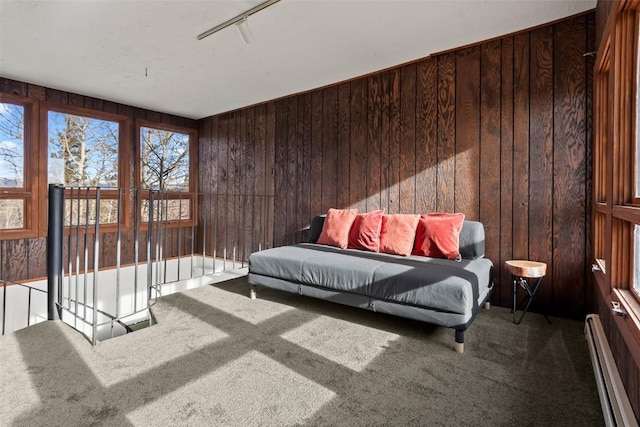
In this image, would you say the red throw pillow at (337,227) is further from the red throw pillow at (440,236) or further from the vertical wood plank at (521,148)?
the vertical wood plank at (521,148)

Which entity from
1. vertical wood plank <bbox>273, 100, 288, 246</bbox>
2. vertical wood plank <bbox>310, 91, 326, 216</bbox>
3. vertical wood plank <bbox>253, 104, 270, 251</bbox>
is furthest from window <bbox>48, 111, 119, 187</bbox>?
vertical wood plank <bbox>310, 91, 326, 216</bbox>

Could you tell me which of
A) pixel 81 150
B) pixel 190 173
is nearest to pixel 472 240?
pixel 190 173

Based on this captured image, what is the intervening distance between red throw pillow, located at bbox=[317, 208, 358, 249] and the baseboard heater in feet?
6.44

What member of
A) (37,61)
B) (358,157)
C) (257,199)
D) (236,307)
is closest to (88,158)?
(37,61)

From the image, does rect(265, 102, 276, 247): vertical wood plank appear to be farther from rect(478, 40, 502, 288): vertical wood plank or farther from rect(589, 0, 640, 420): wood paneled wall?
rect(589, 0, 640, 420): wood paneled wall

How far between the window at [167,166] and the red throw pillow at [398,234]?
120 inches

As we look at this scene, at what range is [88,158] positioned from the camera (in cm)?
430

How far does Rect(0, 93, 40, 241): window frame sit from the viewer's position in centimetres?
377

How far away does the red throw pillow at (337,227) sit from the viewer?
334cm

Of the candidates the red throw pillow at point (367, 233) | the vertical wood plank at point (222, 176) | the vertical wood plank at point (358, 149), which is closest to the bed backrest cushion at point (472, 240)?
the red throw pillow at point (367, 233)

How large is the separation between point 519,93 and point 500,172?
2.15 feet

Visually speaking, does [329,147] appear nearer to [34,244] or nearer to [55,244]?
[55,244]

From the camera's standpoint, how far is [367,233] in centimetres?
316

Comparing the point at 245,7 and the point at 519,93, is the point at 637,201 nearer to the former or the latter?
the point at 519,93
